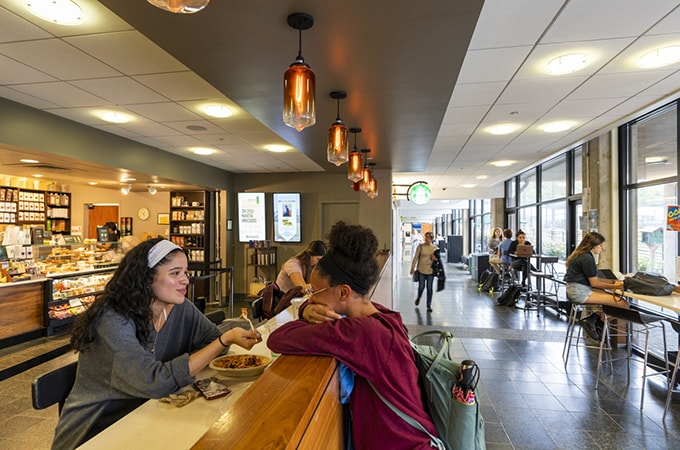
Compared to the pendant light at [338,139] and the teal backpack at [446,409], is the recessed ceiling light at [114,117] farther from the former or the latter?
the teal backpack at [446,409]

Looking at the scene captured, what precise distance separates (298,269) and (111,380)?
236cm

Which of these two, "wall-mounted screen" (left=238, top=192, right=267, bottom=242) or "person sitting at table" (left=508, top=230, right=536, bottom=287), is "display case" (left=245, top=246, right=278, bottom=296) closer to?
"wall-mounted screen" (left=238, top=192, right=267, bottom=242)

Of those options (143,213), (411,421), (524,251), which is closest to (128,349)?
(411,421)

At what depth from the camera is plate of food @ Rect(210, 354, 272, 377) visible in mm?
1356

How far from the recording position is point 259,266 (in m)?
8.63

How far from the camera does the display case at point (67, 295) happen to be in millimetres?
5168

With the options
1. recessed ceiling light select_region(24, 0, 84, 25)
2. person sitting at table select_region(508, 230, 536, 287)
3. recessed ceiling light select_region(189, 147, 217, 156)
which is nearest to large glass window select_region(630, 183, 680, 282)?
person sitting at table select_region(508, 230, 536, 287)

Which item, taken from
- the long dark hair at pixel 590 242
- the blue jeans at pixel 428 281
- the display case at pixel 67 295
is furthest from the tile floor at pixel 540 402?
the blue jeans at pixel 428 281

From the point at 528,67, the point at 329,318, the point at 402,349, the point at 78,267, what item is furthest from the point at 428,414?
the point at 78,267

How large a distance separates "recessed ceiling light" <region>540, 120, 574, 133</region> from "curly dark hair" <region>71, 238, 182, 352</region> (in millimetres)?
5184

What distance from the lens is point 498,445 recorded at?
2.69 meters

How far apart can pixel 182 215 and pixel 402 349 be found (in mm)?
8453

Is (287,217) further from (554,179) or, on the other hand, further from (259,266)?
(554,179)

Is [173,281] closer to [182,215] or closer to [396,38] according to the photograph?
[396,38]
